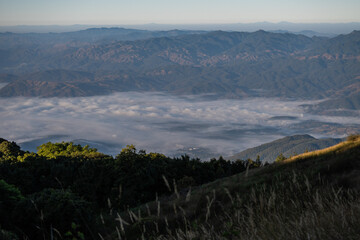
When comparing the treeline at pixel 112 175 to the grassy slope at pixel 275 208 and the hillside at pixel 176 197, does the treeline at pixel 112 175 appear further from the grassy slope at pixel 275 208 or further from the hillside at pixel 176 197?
the grassy slope at pixel 275 208

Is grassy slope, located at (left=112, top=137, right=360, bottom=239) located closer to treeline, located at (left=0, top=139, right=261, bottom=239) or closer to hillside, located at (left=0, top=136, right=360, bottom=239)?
hillside, located at (left=0, top=136, right=360, bottom=239)

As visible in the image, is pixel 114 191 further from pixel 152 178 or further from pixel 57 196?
pixel 57 196

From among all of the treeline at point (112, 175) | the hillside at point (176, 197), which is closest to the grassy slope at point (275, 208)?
the hillside at point (176, 197)

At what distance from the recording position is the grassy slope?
16.7 feet

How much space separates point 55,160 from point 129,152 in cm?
939

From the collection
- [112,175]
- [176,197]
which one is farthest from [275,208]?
[112,175]

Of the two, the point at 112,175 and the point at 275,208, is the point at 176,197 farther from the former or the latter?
the point at 112,175

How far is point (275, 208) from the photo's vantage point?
24.6ft

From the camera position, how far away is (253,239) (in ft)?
16.1

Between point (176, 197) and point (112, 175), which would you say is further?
point (112, 175)

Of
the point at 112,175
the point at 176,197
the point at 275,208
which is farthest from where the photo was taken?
the point at 112,175

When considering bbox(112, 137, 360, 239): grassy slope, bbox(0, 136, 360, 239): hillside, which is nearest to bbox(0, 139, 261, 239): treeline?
bbox(0, 136, 360, 239): hillside

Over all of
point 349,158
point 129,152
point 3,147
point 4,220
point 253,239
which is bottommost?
point 3,147

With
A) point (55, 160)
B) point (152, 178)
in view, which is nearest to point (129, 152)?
point (152, 178)
